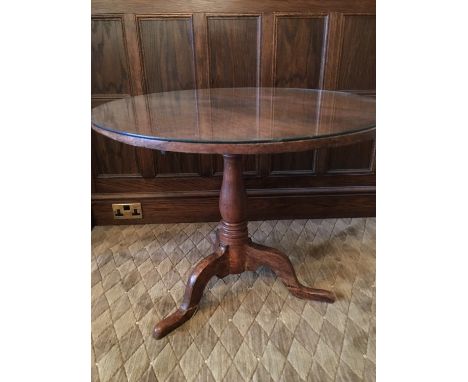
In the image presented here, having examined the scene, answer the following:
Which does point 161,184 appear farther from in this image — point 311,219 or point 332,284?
point 332,284

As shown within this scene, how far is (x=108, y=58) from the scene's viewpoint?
1.75 metres

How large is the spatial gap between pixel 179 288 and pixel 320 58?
4.87ft

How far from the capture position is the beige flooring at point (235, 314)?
1145mm

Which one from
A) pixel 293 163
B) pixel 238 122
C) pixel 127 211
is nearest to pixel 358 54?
pixel 293 163

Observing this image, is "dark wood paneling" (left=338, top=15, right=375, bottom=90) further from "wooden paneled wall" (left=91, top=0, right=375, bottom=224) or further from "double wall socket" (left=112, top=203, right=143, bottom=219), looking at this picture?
"double wall socket" (left=112, top=203, right=143, bottom=219)

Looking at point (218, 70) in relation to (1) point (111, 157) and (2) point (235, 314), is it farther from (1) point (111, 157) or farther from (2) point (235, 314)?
(2) point (235, 314)

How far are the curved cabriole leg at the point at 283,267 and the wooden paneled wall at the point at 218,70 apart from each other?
0.68 m

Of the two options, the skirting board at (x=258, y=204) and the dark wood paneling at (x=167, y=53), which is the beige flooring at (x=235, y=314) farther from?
the dark wood paneling at (x=167, y=53)

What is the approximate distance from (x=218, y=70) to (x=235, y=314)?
4.29 feet

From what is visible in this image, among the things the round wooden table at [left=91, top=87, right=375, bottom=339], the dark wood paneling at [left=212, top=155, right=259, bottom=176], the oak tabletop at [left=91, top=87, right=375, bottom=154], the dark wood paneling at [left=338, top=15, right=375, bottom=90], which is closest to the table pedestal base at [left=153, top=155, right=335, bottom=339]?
the round wooden table at [left=91, top=87, right=375, bottom=339]

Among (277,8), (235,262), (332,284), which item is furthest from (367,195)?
(277,8)

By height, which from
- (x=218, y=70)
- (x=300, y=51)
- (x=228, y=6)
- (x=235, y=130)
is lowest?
(x=235, y=130)

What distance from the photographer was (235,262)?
4.83 ft

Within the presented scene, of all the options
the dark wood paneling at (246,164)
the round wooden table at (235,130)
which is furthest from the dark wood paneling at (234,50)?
the dark wood paneling at (246,164)
